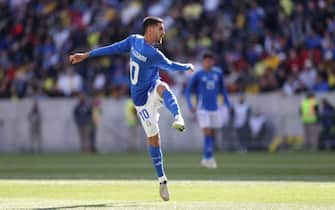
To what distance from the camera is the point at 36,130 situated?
38656 millimetres

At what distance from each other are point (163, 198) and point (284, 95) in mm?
20317

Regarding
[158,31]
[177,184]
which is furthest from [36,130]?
[158,31]

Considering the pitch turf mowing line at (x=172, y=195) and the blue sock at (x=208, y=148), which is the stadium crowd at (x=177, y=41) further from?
the pitch turf mowing line at (x=172, y=195)

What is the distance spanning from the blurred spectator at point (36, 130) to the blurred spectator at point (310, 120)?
1019 centimetres

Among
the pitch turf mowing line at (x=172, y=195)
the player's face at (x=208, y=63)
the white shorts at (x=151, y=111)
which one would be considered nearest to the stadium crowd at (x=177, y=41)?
the player's face at (x=208, y=63)

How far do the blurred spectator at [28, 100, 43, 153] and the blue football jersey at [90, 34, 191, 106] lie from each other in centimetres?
2344

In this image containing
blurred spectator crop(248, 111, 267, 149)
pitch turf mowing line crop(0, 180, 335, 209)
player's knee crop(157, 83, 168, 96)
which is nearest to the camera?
pitch turf mowing line crop(0, 180, 335, 209)

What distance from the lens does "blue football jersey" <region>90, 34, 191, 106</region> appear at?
15.1 meters

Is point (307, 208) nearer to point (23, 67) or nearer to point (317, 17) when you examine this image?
point (317, 17)

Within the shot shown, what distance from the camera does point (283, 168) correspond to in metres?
23.5

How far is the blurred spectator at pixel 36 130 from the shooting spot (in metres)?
38.5

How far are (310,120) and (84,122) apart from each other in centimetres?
842

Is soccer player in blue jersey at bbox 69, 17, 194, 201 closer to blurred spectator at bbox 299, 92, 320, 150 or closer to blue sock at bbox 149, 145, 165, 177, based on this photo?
blue sock at bbox 149, 145, 165, 177

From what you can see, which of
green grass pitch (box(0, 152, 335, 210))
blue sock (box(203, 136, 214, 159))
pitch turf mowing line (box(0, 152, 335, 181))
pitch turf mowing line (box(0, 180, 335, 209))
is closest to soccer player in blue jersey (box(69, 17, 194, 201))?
pitch turf mowing line (box(0, 180, 335, 209))
